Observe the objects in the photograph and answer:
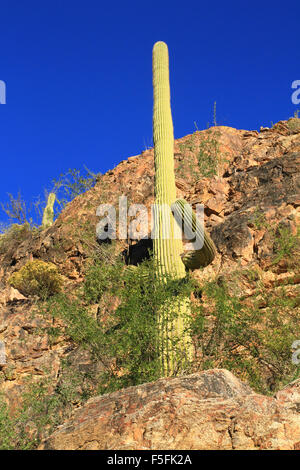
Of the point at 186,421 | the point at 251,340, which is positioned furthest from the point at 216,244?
the point at 186,421

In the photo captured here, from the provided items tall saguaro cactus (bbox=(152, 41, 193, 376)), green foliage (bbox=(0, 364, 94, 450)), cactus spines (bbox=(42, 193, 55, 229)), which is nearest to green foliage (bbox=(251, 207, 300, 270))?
tall saguaro cactus (bbox=(152, 41, 193, 376))

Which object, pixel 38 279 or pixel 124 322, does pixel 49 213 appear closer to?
pixel 38 279

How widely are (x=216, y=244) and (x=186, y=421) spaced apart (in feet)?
27.2

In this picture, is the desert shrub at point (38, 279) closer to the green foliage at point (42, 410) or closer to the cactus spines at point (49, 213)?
the cactus spines at point (49, 213)

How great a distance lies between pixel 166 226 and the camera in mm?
8969

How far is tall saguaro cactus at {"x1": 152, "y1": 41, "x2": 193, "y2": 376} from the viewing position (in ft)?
22.4

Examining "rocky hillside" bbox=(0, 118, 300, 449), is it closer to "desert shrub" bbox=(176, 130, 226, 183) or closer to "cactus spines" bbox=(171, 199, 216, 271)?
"desert shrub" bbox=(176, 130, 226, 183)

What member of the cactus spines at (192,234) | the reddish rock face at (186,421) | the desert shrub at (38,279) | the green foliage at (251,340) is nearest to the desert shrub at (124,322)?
the green foliage at (251,340)

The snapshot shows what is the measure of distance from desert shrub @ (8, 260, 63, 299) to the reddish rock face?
1016 centimetres

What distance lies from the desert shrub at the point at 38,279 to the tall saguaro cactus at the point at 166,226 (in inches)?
241

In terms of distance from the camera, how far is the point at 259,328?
7949 mm

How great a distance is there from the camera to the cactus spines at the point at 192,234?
28.9 ft

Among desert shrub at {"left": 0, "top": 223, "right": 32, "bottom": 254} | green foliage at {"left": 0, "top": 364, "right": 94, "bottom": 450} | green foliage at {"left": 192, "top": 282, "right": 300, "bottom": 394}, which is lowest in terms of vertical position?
green foliage at {"left": 0, "top": 364, "right": 94, "bottom": 450}
